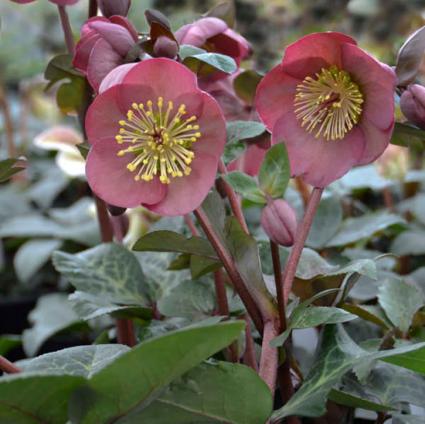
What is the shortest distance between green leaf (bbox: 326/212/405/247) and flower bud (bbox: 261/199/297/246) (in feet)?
1.16

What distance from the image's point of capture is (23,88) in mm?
1796

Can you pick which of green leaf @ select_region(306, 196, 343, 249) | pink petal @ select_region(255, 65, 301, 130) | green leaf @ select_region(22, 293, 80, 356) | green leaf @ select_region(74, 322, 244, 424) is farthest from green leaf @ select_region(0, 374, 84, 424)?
green leaf @ select_region(22, 293, 80, 356)

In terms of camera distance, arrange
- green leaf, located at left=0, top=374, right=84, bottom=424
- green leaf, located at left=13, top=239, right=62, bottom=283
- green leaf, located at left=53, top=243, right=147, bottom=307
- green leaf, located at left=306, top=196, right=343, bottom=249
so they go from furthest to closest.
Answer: green leaf, located at left=13, top=239, right=62, bottom=283 → green leaf, located at left=306, top=196, right=343, bottom=249 → green leaf, located at left=53, top=243, right=147, bottom=307 → green leaf, located at left=0, top=374, right=84, bottom=424

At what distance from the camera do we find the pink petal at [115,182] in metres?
0.51

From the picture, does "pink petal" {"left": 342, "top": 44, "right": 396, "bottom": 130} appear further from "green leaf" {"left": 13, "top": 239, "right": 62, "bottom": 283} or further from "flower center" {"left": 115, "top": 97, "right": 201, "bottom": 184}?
"green leaf" {"left": 13, "top": 239, "right": 62, "bottom": 283}

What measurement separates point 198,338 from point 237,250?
142 millimetres

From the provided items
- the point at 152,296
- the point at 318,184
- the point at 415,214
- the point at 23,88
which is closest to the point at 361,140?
the point at 318,184

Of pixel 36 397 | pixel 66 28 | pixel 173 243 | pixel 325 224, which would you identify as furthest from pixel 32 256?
pixel 36 397

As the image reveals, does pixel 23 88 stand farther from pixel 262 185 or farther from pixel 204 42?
pixel 262 185

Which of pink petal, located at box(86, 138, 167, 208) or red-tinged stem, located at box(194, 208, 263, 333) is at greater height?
pink petal, located at box(86, 138, 167, 208)

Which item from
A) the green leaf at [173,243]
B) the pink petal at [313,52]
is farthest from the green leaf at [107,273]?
the pink petal at [313,52]

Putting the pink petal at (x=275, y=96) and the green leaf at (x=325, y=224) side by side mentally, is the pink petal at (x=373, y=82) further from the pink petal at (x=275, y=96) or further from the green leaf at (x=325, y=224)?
the green leaf at (x=325, y=224)

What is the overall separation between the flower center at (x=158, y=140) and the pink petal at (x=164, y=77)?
1 centimetres

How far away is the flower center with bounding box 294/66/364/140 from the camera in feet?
1.75
